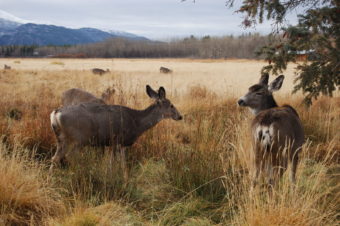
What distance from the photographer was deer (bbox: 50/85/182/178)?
564 centimetres

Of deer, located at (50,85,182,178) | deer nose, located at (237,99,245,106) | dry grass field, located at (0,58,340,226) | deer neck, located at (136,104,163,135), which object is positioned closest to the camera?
dry grass field, located at (0,58,340,226)

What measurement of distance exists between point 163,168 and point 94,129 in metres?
1.38

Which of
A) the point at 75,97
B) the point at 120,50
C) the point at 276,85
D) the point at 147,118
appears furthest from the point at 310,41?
the point at 120,50

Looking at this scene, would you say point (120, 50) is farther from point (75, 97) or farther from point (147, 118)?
point (147, 118)

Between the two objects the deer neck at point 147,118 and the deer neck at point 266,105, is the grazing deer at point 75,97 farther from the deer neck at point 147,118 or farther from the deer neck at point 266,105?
the deer neck at point 266,105

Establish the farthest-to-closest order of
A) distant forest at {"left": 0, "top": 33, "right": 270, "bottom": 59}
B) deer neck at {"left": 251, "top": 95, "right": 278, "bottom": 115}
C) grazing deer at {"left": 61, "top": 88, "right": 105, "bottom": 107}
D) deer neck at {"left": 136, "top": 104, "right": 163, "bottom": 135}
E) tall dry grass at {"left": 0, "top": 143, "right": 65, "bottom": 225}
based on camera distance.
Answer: distant forest at {"left": 0, "top": 33, "right": 270, "bottom": 59} < grazing deer at {"left": 61, "top": 88, "right": 105, "bottom": 107} < deer neck at {"left": 136, "top": 104, "right": 163, "bottom": 135} < deer neck at {"left": 251, "top": 95, "right": 278, "bottom": 115} < tall dry grass at {"left": 0, "top": 143, "right": 65, "bottom": 225}

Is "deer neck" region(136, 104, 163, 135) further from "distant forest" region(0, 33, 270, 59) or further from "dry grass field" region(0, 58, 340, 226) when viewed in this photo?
"distant forest" region(0, 33, 270, 59)

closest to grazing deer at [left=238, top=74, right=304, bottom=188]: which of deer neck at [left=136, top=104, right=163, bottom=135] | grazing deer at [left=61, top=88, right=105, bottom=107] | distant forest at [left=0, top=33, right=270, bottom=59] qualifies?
deer neck at [left=136, top=104, right=163, bottom=135]

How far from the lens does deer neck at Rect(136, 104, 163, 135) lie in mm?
6770

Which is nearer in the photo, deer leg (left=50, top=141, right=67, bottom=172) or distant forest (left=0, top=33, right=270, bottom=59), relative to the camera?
deer leg (left=50, top=141, right=67, bottom=172)

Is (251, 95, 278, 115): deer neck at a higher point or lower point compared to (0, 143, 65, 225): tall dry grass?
higher

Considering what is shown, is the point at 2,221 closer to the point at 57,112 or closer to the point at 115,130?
the point at 57,112

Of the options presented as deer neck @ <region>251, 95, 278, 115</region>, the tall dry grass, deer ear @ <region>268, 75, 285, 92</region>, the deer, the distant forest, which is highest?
the distant forest

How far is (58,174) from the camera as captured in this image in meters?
5.32
